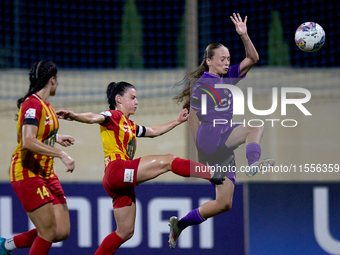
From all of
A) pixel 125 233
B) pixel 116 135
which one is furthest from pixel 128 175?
pixel 125 233

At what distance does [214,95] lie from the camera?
4625mm

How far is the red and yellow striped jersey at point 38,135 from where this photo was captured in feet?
12.4

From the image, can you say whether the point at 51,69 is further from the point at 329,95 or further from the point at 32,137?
the point at 329,95

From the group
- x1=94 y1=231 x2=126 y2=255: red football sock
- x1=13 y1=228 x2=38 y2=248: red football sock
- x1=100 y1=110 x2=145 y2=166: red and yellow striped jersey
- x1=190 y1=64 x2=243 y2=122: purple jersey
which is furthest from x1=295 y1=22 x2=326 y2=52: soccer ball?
x1=13 y1=228 x2=38 y2=248: red football sock

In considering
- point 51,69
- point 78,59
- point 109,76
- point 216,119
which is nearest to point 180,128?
point 109,76

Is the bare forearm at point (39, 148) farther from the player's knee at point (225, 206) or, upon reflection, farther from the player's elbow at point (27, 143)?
the player's knee at point (225, 206)

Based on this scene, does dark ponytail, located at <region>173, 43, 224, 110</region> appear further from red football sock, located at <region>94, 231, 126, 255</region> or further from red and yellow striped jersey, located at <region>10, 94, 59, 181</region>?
red football sock, located at <region>94, 231, 126, 255</region>

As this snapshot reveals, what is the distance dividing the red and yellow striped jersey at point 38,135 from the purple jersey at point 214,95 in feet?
4.78

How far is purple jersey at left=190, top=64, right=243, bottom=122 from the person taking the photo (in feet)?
15.1

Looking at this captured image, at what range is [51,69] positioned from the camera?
13.0 feet

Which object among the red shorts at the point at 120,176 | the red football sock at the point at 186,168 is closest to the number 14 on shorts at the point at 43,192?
the red shorts at the point at 120,176

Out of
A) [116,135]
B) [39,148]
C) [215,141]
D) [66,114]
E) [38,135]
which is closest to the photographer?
[39,148]

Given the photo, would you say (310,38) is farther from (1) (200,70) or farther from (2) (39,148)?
(2) (39,148)

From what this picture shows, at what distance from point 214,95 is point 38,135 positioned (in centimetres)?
177
